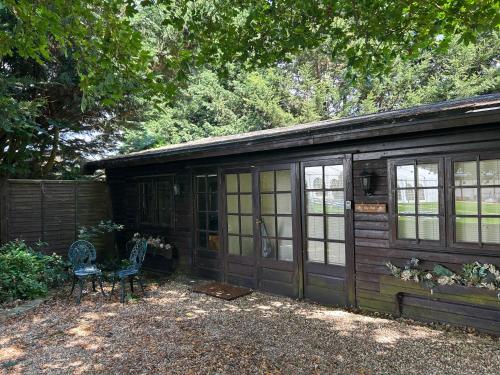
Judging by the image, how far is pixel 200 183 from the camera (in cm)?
609

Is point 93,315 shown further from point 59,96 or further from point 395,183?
point 59,96

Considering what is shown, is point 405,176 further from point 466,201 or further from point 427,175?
point 466,201

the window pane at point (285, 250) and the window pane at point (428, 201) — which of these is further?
the window pane at point (285, 250)

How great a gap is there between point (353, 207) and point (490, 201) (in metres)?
1.36

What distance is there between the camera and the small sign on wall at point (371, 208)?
4.14 m

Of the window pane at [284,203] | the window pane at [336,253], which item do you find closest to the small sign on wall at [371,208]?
the window pane at [336,253]

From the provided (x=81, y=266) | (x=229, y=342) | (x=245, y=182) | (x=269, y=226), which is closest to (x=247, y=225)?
(x=269, y=226)

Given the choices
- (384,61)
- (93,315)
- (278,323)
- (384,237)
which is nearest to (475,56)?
(384,61)

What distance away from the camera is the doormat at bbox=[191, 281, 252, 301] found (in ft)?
16.5

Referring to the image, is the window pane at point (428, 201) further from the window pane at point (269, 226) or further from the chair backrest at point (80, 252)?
the chair backrest at point (80, 252)

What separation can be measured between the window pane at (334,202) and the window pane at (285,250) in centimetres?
Result: 74

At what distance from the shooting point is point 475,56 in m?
12.5

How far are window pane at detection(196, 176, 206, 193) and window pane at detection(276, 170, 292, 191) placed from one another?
4.71 feet

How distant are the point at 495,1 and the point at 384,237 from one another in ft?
7.84
